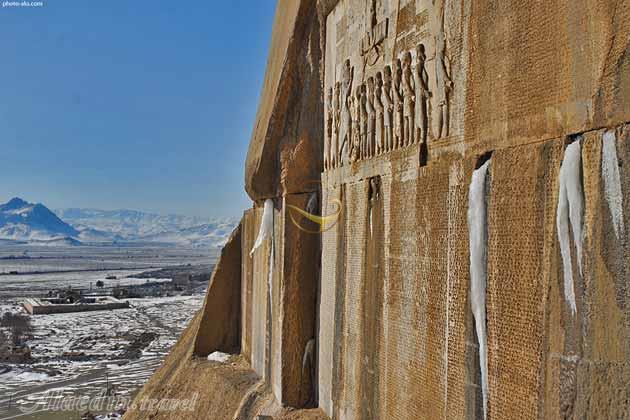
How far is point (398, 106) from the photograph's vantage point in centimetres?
532

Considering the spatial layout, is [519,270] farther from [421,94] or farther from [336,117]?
[336,117]

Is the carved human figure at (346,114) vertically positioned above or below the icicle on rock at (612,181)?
above

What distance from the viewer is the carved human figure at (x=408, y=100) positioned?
16.7 ft

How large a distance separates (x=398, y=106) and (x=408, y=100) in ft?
0.69

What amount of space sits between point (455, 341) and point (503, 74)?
176cm

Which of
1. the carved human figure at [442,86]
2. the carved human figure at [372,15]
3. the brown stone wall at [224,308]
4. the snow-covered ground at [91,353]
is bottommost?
the snow-covered ground at [91,353]

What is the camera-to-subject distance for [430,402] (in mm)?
4516

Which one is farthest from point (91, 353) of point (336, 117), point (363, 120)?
point (363, 120)

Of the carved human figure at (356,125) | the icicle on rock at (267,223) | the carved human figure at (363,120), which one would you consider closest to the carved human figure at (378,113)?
the carved human figure at (363,120)

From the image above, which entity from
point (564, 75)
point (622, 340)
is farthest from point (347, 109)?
point (622, 340)

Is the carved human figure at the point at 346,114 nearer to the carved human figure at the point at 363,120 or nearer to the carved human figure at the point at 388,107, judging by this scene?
the carved human figure at the point at 363,120

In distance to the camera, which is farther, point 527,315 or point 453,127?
point 453,127

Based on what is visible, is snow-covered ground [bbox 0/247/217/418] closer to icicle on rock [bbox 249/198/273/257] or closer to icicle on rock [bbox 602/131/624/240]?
icicle on rock [bbox 249/198/273/257]

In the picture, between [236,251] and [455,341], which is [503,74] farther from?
[236,251]
